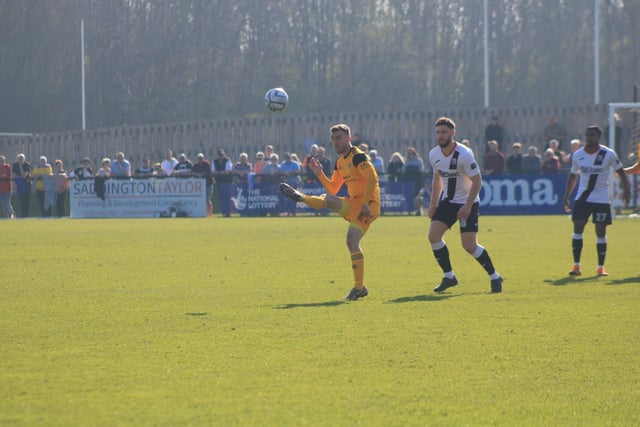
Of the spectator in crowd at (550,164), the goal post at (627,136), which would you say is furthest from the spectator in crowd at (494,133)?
the spectator in crowd at (550,164)

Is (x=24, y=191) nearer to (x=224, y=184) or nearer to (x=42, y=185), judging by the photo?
(x=42, y=185)

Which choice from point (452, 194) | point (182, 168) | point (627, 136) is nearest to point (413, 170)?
point (182, 168)

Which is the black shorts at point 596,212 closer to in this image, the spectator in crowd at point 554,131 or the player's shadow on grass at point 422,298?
the player's shadow on grass at point 422,298

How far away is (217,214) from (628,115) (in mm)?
13925

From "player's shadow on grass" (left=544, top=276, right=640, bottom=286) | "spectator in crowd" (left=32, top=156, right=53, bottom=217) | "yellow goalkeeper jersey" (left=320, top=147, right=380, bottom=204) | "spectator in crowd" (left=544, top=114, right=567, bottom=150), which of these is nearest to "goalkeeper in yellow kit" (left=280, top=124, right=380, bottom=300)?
"yellow goalkeeper jersey" (left=320, top=147, right=380, bottom=204)

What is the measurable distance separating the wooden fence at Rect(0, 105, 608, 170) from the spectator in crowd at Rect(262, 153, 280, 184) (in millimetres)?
7407

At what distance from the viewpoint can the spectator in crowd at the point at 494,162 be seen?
109 ft

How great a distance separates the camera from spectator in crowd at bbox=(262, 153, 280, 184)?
34.7 m

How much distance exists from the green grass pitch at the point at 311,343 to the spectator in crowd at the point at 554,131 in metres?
19.9

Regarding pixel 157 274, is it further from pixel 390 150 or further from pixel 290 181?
pixel 390 150

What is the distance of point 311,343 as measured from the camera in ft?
28.3

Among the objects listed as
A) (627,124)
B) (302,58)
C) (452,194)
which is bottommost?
(452,194)

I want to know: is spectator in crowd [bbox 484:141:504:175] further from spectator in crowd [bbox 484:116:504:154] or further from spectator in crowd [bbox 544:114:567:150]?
spectator in crowd [bbox 484:116:504:154]

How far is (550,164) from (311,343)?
25122 millimetres
